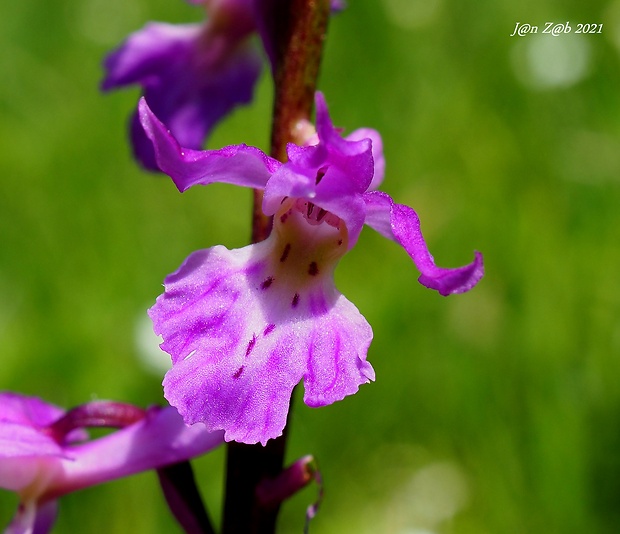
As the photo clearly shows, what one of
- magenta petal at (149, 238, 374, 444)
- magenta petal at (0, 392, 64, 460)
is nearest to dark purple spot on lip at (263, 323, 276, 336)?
magenta petal at (149, 238, 374, 444)

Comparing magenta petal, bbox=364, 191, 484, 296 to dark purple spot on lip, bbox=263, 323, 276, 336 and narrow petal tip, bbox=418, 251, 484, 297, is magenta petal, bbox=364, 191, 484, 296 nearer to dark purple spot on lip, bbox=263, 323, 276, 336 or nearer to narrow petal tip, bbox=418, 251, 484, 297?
narrow petal tip, bbox=418, 251, 484, 297

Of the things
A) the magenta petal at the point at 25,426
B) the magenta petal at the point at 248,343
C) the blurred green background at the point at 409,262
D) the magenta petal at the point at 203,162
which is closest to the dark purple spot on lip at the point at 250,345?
the magenta petal at the point at 248,343

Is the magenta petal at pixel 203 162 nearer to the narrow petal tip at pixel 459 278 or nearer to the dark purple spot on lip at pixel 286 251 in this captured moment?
the dark purple spot on lip at pixel 286 251

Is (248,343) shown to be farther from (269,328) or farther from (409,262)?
(409,262)

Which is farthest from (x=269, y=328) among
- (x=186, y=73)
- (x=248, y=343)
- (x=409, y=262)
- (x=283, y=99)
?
(x=409, y=262)

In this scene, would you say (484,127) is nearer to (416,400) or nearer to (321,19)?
(416,400)

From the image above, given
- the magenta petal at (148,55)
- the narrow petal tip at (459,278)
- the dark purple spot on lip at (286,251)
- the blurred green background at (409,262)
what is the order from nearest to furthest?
the narrow petal tip at (459,278) → the dark purple spot on lip at (286,251) → the magenta petal at (148,55) → the blurred green background at (409,262)

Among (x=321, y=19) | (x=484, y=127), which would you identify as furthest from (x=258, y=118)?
(x=321, y=19)
